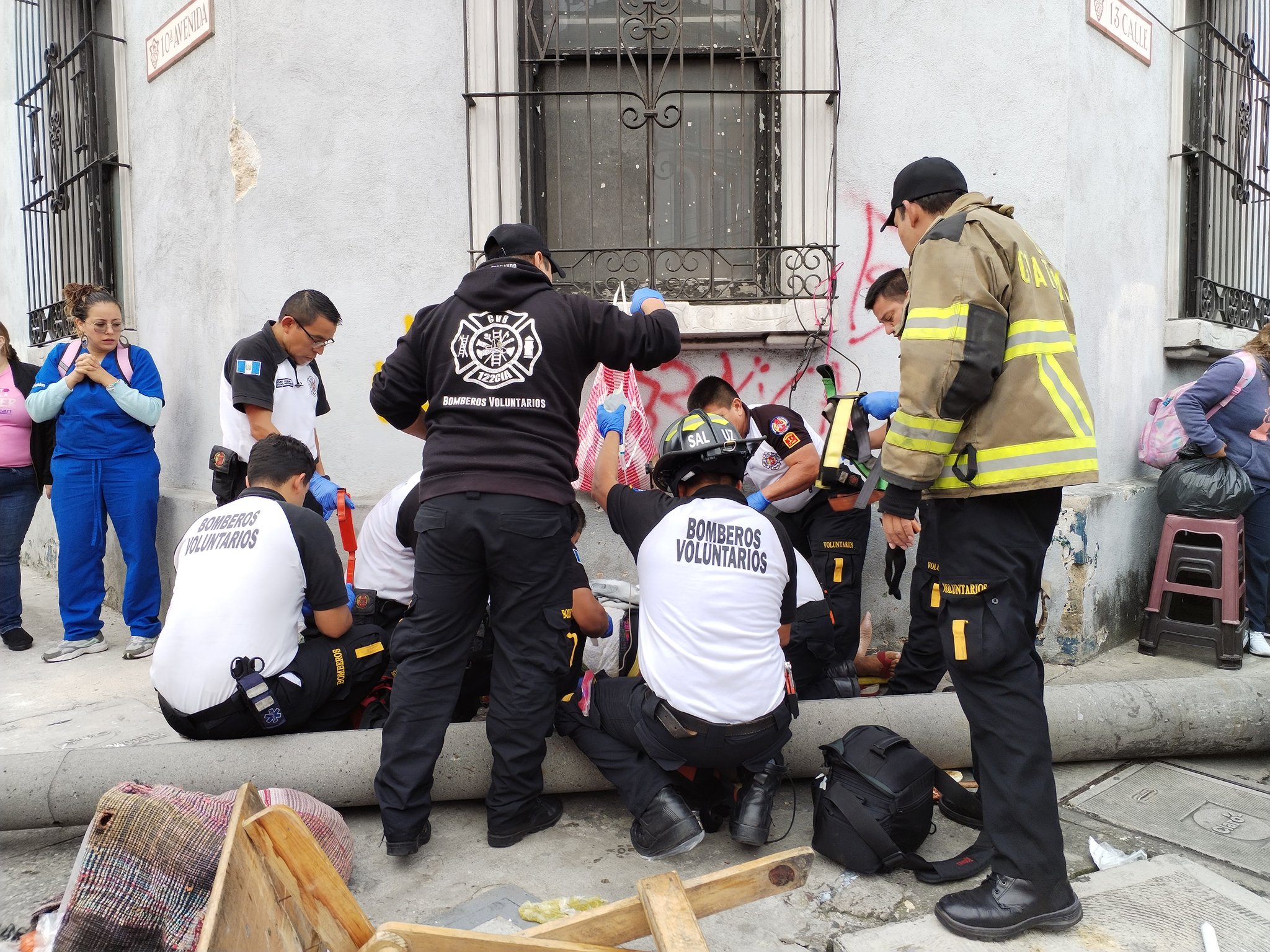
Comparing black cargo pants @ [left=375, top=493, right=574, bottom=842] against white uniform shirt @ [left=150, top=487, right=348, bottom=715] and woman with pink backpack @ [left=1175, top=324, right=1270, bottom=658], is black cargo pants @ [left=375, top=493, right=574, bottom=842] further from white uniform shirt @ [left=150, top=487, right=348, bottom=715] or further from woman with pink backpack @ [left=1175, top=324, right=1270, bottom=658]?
woman with pink backpack @ [left=1175, top=324, right=1270, bottom=658]

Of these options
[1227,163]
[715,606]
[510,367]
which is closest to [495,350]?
[510,367]

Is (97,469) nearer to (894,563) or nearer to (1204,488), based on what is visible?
(894,563)

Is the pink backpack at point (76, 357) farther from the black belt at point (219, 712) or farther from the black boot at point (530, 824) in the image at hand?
the black boot at point (530, 824)

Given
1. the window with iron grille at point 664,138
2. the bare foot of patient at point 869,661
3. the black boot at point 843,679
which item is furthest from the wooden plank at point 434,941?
the window with iron grille at point 664,138

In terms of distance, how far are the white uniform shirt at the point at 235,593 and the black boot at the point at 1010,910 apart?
222 centimetres

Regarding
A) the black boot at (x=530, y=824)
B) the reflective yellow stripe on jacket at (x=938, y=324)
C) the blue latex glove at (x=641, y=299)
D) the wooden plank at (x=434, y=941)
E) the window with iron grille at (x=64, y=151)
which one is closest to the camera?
the wooden plank at (x=434, y=941)

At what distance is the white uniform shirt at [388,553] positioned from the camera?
12.0 feet

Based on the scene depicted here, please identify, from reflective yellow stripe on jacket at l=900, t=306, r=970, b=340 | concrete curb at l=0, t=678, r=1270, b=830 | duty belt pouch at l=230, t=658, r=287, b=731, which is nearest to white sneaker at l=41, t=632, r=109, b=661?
concrete curb at l=0, t=678, r=1270, b=830

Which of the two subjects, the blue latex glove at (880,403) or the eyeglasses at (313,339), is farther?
the eyeglasses at (313,339)

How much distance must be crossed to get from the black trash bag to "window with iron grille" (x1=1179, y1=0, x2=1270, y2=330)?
1338 mm

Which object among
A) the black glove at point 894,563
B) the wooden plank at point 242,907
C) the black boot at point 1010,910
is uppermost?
the black glove at point 894,563

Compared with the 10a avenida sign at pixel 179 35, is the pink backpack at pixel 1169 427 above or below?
below

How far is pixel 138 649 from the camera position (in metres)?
4.86

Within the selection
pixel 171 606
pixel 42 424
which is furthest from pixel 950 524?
pixel 42 424
